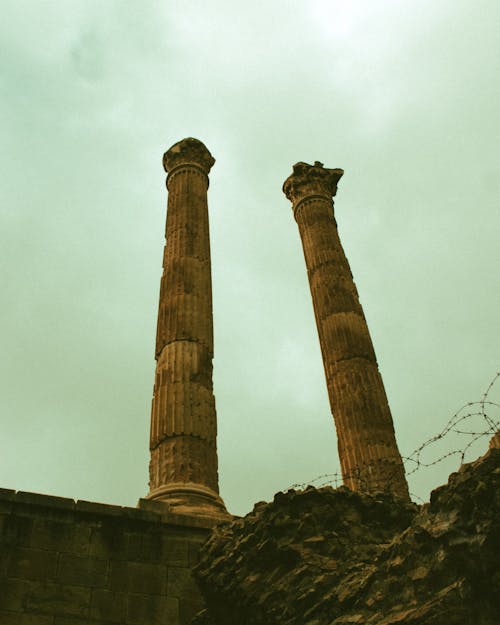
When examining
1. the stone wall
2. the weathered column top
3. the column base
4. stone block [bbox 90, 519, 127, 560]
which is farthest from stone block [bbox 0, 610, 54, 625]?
the weathered column top

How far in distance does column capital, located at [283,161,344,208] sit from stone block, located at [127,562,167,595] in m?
16.6

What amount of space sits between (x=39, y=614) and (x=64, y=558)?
87 centimetres

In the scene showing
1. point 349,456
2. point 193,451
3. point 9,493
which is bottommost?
point 9,493

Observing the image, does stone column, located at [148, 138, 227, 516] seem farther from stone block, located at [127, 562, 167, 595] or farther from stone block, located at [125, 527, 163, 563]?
stone block, located at [127, 562, 167, 595]

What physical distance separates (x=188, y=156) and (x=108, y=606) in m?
15.4

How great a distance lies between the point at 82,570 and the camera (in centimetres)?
1036

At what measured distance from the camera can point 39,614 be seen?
976 cm

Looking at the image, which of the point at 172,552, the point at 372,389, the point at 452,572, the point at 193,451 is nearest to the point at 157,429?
the point at 193,451

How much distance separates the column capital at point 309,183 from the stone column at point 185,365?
445 cm

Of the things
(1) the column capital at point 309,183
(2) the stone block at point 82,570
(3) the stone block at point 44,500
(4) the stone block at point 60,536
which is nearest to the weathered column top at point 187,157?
(1) the column capital at point 309,183

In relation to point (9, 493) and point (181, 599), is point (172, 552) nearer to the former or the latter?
point (181, 599)

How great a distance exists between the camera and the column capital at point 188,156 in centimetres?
2231

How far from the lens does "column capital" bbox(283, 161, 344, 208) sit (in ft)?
82.3

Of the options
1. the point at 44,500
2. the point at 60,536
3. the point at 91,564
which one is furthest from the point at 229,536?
the point at 44,500
